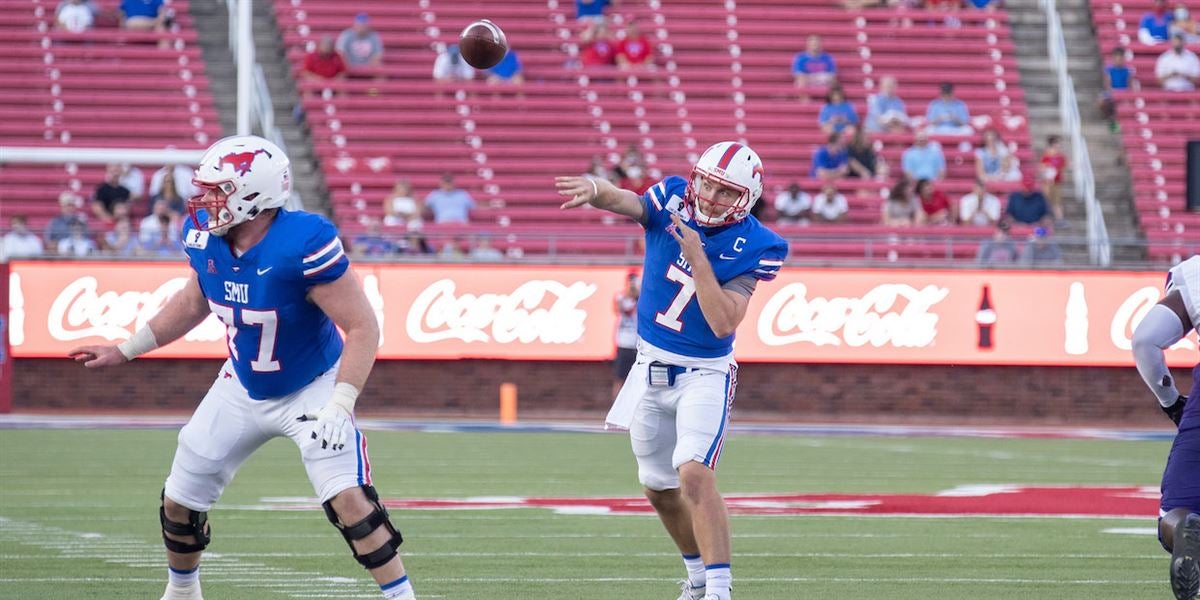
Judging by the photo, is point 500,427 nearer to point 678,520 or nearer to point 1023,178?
point 1023,178

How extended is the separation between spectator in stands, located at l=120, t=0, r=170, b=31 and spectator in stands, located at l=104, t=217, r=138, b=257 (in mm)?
4689

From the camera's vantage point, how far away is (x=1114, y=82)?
2519cm

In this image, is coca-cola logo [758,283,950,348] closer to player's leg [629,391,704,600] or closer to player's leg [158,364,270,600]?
player's leg [629,391,704,600]

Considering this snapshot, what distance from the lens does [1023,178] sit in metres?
23.7

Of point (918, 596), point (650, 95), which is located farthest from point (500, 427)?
point (918, 596)

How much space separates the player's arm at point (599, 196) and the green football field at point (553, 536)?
158cm

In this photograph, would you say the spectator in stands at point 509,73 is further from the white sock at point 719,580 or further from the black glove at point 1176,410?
the black glove at point 1176,410

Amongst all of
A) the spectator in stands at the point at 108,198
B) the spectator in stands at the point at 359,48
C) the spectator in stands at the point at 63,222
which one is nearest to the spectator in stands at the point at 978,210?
the spectator in stands at the point at 359,48

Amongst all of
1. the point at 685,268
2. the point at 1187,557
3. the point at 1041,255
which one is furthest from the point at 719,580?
the point at 1041,255

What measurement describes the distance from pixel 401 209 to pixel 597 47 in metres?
4.26

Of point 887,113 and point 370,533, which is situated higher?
point 370,533

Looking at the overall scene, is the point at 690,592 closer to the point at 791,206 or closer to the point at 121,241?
the point at 121,241

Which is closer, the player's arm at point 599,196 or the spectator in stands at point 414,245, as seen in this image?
the player's arm at point 599,196

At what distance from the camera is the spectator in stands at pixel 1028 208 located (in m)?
22.4
